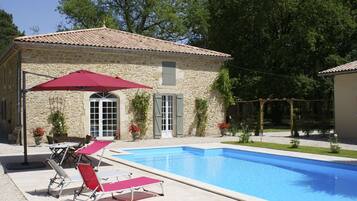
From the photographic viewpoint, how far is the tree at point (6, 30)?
5294cm

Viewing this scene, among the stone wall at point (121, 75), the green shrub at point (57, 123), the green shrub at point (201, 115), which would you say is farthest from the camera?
the green shrub at point (201, 115)

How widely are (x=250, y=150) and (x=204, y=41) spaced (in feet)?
84.3

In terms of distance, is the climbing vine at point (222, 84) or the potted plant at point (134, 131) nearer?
the potted plant at point (134, 131)

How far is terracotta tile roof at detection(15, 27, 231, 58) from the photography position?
60.2ft

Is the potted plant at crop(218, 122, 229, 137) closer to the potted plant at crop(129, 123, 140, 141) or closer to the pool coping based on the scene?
the potted plant at crop(129, 123, 140, 141)

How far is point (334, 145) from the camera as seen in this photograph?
14.2m

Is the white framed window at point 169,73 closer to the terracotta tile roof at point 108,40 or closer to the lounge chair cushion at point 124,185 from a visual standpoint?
the terracotta tile roof at point 108,40

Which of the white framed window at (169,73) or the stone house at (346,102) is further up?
the white framed window at (169,73)

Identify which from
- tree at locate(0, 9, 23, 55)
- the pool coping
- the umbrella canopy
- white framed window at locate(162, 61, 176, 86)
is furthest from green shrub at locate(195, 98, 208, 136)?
tree at locate(0, 9, 23, 55)

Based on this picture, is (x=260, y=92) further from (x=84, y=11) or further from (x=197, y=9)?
(x=84, y=11)

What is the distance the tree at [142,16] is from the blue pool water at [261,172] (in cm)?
2400

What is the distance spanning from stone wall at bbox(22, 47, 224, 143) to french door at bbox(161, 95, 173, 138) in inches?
19.7

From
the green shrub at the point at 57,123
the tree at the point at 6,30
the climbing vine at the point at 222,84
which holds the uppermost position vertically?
the tree at the point at 6,30

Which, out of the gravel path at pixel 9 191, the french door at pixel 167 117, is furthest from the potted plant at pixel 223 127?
the gravel path at pixel 9 191
